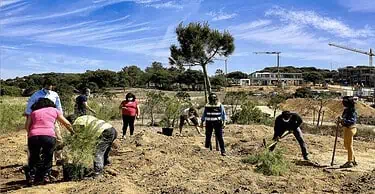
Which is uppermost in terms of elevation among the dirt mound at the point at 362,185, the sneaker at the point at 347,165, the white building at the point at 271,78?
the white building at the point at 271,78

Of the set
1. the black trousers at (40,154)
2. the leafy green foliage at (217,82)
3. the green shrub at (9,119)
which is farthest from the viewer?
the leafy green foliage at (217,82)

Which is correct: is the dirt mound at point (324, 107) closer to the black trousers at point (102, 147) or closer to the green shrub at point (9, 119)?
the green shrub at point (9, 119)

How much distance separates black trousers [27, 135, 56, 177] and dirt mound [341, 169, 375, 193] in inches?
181

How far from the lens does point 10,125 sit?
1744cm

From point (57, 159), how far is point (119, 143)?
2.89 meters

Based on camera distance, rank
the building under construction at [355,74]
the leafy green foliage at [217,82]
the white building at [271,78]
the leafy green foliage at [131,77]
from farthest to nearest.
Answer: the building under construction at [355,74], the white building at [271,78], the leafy green foliage at [217,82], the leafy green foliage at [131,77]

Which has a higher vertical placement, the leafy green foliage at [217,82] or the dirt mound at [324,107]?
the leafy green foliage at [217,82]

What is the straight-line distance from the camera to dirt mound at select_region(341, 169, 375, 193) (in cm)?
772

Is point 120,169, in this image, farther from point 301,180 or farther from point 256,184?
point 301,180

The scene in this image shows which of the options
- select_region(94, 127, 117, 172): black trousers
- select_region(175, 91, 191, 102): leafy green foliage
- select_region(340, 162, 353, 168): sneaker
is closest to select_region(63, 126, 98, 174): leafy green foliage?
select_region(94, 127, 117, 172): black trousers

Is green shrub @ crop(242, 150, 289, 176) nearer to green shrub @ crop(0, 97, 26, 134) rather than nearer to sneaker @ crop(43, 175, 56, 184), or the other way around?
sneaker @ crop(43, 175, 56, 184)

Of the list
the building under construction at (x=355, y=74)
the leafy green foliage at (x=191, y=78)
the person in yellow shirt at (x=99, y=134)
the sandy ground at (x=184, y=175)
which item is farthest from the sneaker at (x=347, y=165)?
the building under construction at (x=355, y=74)

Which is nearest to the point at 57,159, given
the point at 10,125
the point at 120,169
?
the point at 120,169

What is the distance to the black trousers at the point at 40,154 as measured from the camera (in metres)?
7.10
